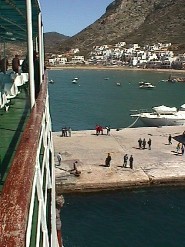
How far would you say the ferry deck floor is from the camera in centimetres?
414

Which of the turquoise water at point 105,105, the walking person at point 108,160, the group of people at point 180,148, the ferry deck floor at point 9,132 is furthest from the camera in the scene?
the turquoise water at point 105,105

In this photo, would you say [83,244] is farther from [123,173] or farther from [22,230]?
[22,230]

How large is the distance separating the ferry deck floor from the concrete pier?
17.4 meters

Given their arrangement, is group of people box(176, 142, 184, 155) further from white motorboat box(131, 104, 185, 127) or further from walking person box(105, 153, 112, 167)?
white motorboat box(131, 104, 185, 127)

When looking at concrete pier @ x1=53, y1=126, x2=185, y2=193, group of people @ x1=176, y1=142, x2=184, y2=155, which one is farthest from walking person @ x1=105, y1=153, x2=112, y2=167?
group of people @ x1=176, y1=142, x2=184, y2=155

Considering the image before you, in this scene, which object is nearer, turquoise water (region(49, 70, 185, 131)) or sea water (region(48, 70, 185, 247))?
sea water (region(48, 70, 185, 247))

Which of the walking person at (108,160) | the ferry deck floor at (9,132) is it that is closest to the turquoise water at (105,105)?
the walking person at (108,160)

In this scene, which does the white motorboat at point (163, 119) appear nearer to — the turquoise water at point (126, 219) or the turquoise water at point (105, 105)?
the turquoise water at point (105, 105)

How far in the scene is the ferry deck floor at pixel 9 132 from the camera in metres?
4.14

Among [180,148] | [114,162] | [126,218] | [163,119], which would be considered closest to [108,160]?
[114,162]

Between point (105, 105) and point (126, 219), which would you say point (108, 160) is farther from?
point (105, 105)

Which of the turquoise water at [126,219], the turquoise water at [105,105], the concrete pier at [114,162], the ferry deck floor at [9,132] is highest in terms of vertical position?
the ferry deck floor at [9,132]

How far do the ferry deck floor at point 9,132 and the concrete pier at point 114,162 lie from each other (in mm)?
17444

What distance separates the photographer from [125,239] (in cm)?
1959
